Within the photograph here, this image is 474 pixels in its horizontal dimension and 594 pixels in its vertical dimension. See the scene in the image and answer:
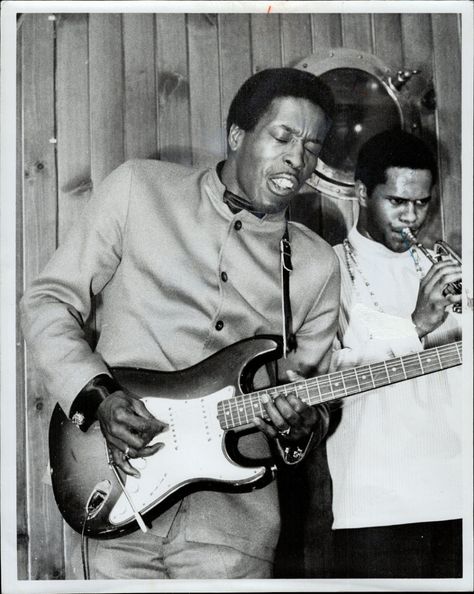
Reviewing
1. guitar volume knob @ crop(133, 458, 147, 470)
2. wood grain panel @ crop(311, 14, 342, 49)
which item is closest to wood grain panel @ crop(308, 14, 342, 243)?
wood grain panel @ crop(311, 14, 342, 49)

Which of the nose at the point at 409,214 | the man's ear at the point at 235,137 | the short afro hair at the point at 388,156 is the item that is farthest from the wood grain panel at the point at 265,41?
the nose at the point at 409,214

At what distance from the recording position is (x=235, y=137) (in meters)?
1.40

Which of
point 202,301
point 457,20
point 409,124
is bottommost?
point 202,301

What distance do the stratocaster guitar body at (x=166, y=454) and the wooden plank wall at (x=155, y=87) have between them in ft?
0.66

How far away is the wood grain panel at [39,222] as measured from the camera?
135cm

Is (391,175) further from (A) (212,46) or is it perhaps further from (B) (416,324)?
(A) (212,46)

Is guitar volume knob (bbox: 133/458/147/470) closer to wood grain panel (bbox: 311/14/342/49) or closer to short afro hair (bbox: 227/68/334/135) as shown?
short afro hair (bbox: 227/68/334/135)

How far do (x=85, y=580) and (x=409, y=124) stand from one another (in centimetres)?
108

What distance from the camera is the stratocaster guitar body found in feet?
4.21

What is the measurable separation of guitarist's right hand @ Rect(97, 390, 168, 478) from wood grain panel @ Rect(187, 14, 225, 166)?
19.3 inches

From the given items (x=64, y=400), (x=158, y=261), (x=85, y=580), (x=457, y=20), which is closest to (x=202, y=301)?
(x=158, y=261)

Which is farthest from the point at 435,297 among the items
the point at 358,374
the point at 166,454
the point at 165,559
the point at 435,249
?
the point at 165,559

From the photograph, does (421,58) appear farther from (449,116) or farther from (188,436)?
(188,436)

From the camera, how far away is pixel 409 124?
1.44 metres
